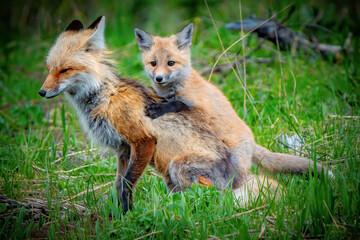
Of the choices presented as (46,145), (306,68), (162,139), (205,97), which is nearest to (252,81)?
(306,68)

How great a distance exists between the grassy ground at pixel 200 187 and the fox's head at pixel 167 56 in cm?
56

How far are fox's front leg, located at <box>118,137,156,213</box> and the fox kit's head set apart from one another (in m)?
0.98

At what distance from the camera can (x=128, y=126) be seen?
13.7ft

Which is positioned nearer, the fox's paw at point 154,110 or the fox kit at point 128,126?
the fox kit at point 128,126

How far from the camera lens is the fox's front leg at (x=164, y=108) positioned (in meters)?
4.38

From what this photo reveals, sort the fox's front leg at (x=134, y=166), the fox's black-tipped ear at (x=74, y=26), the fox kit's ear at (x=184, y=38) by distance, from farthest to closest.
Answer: the fox kit's ear at (x=184, y=38) < the fox's black-tipped ear at (x=74, y=26) < the fox's front leg at (x=134, y=166)

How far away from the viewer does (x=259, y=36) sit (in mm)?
7766

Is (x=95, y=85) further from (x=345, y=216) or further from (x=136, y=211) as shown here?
(x=345, y=216)

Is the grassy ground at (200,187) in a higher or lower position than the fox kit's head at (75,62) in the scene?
lower

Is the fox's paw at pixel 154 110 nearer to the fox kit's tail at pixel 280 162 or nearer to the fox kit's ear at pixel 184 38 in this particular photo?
the fox kit's tail at pixel 280 162

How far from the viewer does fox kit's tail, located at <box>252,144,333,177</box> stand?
165 inches

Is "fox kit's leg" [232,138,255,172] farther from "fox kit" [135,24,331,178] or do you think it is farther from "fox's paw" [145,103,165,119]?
"fox's paw" [145,103,165,119]

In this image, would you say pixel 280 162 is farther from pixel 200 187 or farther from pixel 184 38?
pixel 184 38

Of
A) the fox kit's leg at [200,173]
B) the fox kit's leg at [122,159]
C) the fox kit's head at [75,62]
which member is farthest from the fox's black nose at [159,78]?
the fox kit's leg at [200,173]
